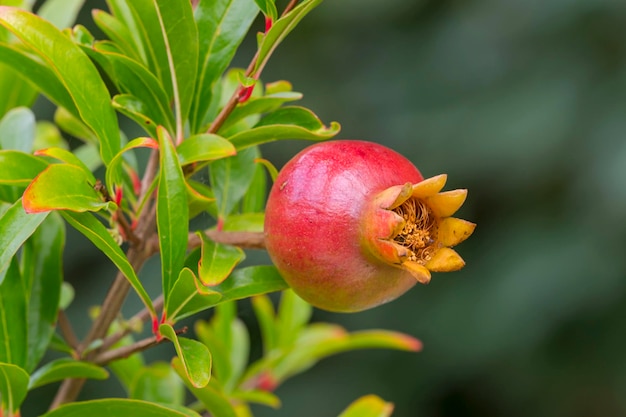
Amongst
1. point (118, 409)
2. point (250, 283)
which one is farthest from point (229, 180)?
point (118, 409)

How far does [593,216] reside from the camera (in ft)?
7.06

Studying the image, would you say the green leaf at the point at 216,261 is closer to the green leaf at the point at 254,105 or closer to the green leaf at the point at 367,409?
the green leaf at the point at 254,105

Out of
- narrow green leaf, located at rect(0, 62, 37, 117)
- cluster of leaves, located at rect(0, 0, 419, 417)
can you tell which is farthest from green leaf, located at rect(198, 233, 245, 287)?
narrow green leaf, located at rect(0, 62, 37, 117)

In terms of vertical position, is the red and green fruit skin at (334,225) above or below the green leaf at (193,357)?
above

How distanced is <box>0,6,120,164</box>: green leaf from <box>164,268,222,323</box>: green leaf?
131mm

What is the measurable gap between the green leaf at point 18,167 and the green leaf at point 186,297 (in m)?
0.15

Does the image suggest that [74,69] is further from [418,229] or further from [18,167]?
[418,229]

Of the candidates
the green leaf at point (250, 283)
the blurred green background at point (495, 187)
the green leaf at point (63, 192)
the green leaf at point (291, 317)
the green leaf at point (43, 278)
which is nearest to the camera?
the green leaf at point (63, 192)

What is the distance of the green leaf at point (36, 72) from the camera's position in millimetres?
740

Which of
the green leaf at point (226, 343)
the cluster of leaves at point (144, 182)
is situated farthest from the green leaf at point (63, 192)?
the green leaf at point (226, 343)

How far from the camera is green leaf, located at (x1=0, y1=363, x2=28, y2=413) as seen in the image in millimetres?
662

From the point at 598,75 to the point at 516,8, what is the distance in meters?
0.35

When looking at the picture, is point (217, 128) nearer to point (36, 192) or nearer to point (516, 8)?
point (36, 192)

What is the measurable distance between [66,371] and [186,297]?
15 cm
